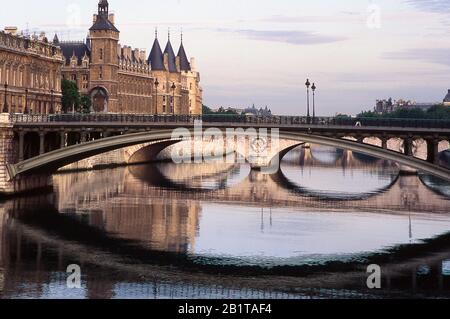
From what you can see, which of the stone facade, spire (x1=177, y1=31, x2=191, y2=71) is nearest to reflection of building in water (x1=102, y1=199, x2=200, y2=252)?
the stone facade

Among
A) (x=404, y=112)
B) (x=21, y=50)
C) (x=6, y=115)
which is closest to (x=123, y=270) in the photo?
(x=6, y=115)

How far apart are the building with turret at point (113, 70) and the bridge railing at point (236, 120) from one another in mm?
47325

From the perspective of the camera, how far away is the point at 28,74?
88.1 meters

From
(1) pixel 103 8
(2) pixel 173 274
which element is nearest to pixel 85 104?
(1) pixel 103 8

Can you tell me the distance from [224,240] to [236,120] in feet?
50.8

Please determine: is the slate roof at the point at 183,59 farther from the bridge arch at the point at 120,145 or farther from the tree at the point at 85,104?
the bridge arch at the point at 120,145

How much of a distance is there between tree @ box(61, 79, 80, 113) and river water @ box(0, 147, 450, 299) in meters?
33.1

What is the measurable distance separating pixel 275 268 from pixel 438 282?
700cm

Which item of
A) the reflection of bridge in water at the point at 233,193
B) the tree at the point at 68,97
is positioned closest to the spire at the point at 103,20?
the tree at the point at 68,97

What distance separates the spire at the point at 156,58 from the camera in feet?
511

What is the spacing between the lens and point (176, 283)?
34906 mm

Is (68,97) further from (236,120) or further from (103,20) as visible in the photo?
(236,120)

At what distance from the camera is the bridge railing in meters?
53.2
